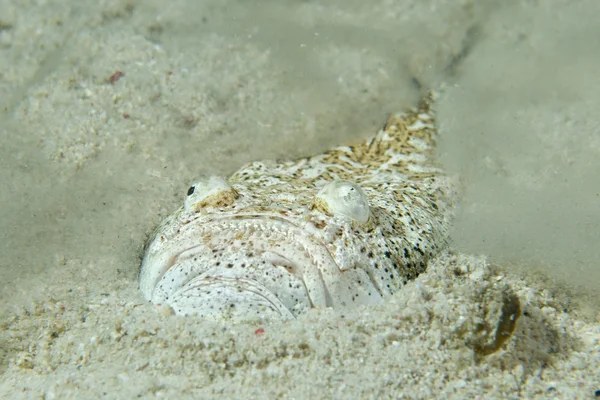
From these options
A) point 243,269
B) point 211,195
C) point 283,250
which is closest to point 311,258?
point 283,250

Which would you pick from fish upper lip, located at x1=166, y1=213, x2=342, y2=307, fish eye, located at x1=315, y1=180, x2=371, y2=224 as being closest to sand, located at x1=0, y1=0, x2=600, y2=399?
fish upper lip, located at x1=166, y1=213, x2=342, y2=307

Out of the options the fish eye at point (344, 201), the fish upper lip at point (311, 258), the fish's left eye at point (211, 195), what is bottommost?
the fish upper lip at point (311, 258)

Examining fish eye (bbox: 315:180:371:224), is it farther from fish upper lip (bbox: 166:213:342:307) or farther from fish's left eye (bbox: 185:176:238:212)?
fish's left eye (bbox: 185:176:238:212)

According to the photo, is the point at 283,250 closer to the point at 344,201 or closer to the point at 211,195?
the point at 344,201

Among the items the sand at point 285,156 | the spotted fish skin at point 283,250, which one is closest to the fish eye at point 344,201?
the spotted fish skin at point 283,250

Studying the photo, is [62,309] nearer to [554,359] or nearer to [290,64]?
[554,359]

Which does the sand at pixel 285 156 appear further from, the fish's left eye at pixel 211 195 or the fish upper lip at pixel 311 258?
the fish's left eye at pixel 211 195
